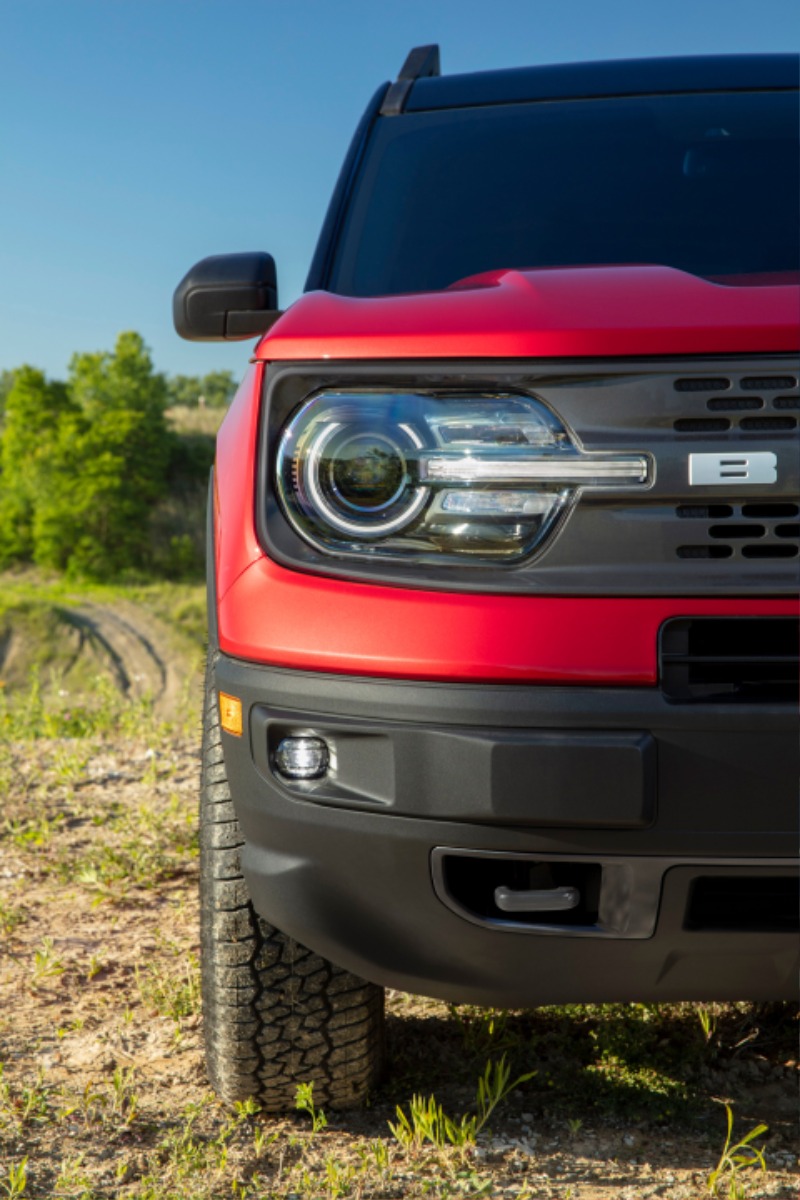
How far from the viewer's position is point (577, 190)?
8.53 ft

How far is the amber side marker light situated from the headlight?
0.30m

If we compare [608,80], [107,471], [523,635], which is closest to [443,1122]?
[523,635]

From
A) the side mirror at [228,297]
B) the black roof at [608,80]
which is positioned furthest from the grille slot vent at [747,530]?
the black roof at [608,80]

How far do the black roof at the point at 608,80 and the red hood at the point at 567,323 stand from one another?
1.31m

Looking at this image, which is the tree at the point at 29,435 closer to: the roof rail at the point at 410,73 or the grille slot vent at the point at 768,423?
the roof rail at the point at 410,73

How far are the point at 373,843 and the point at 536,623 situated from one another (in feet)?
1.34

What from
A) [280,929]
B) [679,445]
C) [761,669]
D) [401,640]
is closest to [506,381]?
[679,445]

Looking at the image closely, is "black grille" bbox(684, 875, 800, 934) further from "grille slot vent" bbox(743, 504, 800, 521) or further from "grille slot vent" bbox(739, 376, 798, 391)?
"grille slot vent" bbox(739, 376, 798, 391)

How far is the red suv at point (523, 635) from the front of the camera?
1526 millimetres

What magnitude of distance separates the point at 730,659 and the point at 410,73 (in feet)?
7.41

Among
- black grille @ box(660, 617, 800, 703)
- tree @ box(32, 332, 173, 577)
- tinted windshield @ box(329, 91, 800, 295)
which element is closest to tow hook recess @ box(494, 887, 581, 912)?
black grille @ box(660, 617, 800, 703)

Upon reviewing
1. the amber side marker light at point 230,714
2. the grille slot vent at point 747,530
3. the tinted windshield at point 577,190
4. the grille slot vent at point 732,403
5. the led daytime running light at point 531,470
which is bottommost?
the amber side marker light at point 230,714

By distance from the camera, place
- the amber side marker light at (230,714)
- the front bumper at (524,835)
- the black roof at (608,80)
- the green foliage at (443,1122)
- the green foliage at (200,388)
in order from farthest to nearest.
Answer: the green foliage at (200,388), the black roof at (608,80), the green foliage at (443,1122), the amber side marker light at (230,714), the front bumper at (524,835)

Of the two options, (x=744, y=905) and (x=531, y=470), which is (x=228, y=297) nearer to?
(x=531, y=470)
